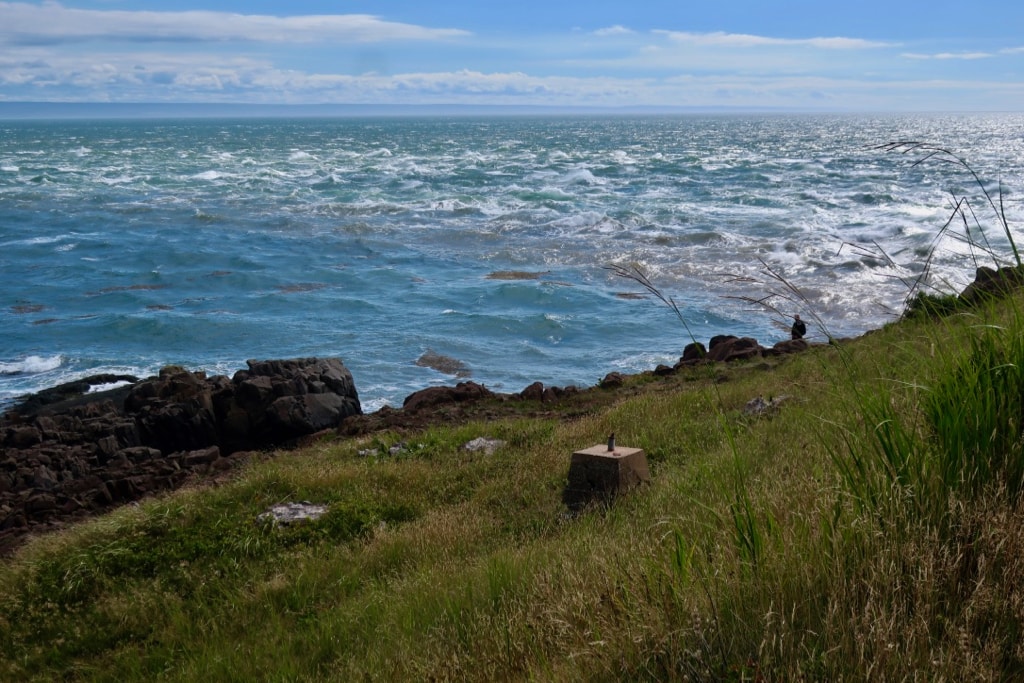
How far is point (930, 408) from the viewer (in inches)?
159

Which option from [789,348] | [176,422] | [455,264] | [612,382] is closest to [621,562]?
[612,382]

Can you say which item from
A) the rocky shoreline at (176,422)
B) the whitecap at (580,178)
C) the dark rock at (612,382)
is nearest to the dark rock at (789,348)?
the rocky shoreline at (176,422)

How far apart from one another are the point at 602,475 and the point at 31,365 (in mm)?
15793

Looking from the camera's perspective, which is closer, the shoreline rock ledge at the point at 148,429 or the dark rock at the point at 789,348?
the shoreline rock ledge at the point at 148,429

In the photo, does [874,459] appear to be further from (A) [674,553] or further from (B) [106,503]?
(B) [106,503]

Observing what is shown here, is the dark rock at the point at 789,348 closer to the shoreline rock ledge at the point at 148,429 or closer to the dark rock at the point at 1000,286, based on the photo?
the shoreline rock ledge at the point at 148,429

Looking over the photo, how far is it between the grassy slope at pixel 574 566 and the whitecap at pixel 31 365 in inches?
422

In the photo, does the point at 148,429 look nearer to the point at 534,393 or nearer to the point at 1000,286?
the point at 534,393

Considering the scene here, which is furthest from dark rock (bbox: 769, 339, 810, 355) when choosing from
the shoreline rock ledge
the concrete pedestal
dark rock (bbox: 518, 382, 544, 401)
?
the concrete pedestal

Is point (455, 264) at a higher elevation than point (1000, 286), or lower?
lower

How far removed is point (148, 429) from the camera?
14.0m

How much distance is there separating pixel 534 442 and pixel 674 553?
631 centimetres

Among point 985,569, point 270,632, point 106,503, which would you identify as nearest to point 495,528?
point 270,632

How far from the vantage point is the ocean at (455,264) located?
19.7 m
